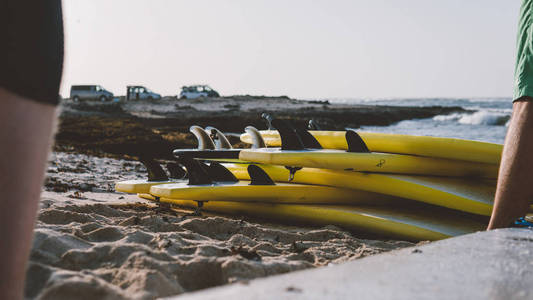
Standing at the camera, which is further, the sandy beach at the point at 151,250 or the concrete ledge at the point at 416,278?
the sandy beach at the point at 151,250

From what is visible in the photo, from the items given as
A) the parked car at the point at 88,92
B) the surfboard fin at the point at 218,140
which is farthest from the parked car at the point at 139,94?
the surfboard fin at the point at 218,140

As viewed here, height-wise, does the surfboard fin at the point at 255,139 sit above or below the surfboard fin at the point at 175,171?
above

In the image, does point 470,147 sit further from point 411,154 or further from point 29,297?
point 29,297

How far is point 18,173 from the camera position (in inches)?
34.6

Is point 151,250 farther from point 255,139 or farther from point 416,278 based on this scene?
point 255,139

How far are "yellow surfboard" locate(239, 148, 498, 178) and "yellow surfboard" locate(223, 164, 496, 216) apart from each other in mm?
68

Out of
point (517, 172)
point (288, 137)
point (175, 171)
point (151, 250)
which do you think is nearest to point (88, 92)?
point (175, 171)

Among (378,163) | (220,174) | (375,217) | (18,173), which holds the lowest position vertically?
(375,217)

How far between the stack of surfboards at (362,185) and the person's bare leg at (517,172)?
104cm

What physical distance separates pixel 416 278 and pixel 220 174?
3.08m

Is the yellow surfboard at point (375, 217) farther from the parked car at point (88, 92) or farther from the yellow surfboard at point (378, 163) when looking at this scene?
the parked car at point (88, 92)

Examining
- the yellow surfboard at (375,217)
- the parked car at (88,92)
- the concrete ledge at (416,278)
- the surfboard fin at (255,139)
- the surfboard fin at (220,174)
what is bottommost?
the yellow surfboard at (375,217)

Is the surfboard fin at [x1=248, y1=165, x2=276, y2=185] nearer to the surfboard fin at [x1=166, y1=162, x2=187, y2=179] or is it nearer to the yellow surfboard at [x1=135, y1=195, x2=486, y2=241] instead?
the yellow surfboard at [x1=135, y1=195, x2=486, y2=241]

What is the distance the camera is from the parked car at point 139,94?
1543 inches
